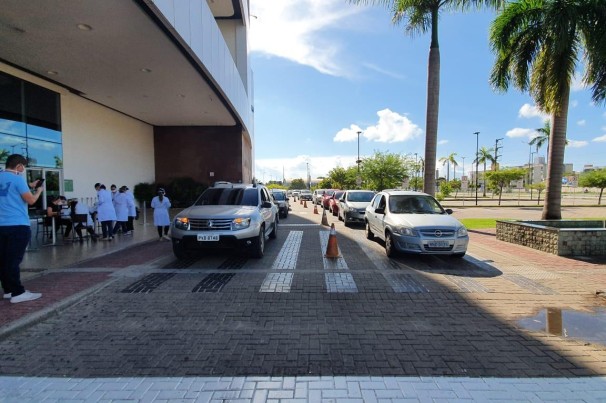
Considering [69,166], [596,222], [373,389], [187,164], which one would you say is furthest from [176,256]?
[187,164]

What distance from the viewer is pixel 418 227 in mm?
7754

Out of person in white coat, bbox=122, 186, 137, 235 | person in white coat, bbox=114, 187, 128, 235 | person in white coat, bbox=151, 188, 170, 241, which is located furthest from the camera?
person in white coat, bbox=122, 186, 137, 235

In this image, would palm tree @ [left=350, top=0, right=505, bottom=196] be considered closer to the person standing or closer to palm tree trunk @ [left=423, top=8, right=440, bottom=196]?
palm tree trunk @ [left=423, top=8, right=440, bottom=196]

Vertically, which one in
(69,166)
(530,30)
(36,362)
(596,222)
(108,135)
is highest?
(530,30)

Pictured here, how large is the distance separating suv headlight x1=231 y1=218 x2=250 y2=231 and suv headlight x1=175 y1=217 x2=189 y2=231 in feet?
3.41

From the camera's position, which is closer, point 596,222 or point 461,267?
point 461,267

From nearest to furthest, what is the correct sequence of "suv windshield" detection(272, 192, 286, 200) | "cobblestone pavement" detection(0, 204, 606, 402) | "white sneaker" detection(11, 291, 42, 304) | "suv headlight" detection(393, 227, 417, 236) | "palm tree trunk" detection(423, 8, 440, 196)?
"cobblestone pavement" detection(0, 204, 606, 402) → "white sneaker" detection(11, 291, 42, 304) → "suv headlight" detection(393, 227, 417, 236) → "palm tree trunk" detection(423, 8, 440, 196) → "suv windshield" detection(272, 192, 286, 200)

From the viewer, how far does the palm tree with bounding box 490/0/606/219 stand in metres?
9.56

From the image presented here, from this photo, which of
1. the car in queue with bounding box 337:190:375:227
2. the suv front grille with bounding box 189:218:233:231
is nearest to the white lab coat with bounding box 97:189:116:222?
the suv front grille with bounding box 189:218:233:231

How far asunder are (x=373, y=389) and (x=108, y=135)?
19.6 m

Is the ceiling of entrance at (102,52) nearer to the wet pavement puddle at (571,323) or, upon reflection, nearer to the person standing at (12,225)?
the person standing at (12,225)

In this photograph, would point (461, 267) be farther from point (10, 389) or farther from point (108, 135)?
point (108, 135)

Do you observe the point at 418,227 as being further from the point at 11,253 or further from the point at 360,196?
the point at 360,196

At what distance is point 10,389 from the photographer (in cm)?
302
